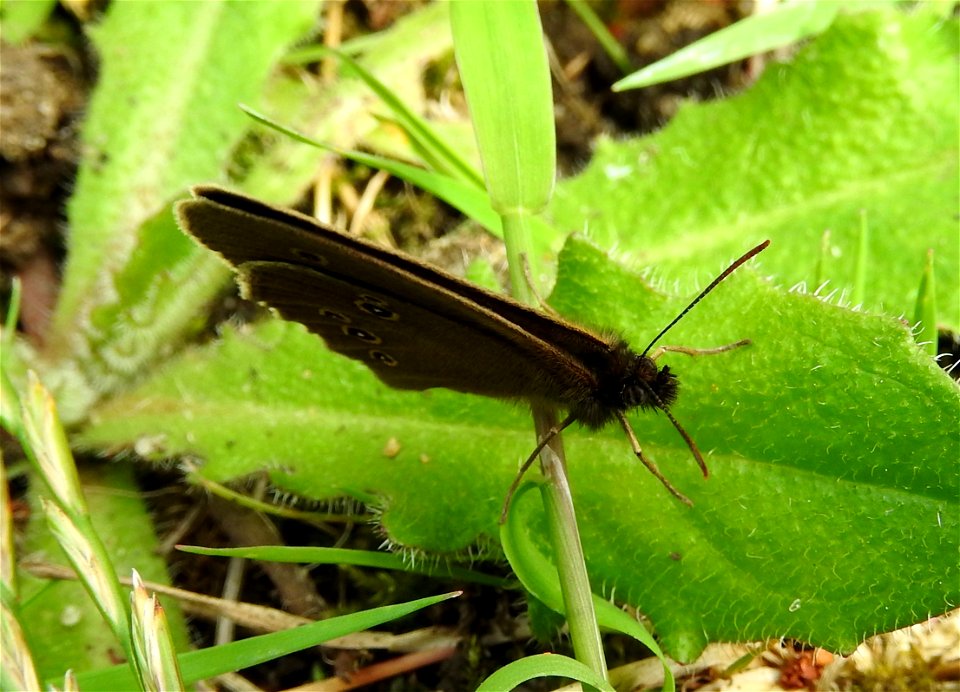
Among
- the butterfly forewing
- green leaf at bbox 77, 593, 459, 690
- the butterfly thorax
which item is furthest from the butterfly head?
green leaf at bbox 77, 593, 459, 690

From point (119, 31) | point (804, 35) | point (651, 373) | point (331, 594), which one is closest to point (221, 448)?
point (331, 594)

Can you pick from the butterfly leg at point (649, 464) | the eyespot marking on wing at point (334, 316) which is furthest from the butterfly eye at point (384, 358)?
the butterfly leg at point (649, 464)

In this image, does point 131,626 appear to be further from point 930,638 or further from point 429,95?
point 429,95

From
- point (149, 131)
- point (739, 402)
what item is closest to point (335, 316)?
point (739, 402)

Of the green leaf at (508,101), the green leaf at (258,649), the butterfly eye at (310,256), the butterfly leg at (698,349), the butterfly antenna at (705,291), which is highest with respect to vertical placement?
the green leaf at (508,101)

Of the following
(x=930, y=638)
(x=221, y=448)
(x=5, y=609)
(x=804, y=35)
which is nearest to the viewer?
(x=5, y=609)

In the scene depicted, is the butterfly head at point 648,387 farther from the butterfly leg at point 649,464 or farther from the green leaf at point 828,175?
the green leaf at point 828,175

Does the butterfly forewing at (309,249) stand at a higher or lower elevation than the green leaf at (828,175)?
lower
